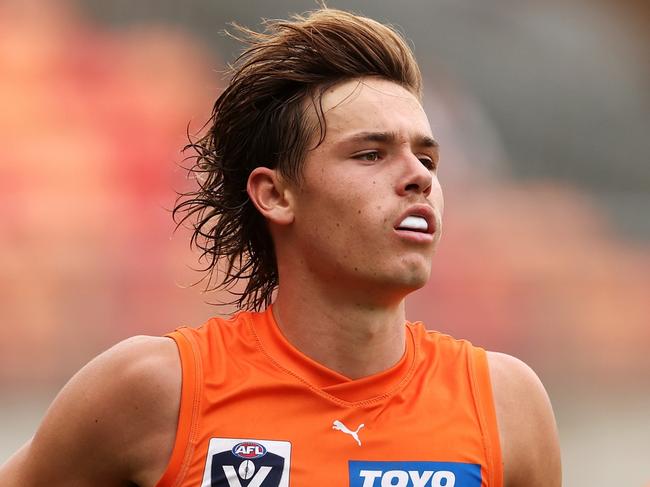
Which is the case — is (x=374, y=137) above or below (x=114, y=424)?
above

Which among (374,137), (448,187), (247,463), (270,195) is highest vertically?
(448,187)

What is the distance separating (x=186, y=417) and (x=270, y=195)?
72cm

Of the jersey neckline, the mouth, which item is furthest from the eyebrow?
the jersey neckline

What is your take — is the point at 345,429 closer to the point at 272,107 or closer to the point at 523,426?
the point at 523,426

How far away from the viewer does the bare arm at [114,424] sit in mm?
2650

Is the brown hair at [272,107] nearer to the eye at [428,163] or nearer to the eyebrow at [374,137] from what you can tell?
the eyebrow at [374,137]

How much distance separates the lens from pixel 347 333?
2811 millimetres

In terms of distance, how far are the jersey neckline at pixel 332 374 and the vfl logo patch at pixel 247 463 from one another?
21 cm

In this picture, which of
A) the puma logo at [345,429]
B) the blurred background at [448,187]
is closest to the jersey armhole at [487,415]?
the puma logo at [345,429]

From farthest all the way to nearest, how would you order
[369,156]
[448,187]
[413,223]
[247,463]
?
[448,187], [369,156], [413,223], [247,463]

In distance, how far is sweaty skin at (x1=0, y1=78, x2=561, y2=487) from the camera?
2.67m

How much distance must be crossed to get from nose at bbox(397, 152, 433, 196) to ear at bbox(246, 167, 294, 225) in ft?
1.19

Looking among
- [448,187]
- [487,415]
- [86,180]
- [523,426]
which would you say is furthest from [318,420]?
[448,187]

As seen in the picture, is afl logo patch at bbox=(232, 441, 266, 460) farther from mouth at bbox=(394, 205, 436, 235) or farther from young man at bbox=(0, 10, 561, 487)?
mouth at bbox=(394, 205, 436, 235)
